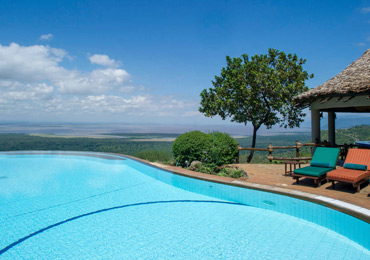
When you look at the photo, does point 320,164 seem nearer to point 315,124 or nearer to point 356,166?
point 356,166

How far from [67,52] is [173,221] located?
14295mm

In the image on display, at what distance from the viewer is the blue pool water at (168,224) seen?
3436 millimetres

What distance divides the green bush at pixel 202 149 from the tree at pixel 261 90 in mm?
3822

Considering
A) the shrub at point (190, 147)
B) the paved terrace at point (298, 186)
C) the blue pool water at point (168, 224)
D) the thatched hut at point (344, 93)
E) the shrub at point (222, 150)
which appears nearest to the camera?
the blue pool water at point (168, 224)

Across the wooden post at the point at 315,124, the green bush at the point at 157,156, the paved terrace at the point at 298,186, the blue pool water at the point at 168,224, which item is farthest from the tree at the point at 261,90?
the blue pool water at the point at 168,224

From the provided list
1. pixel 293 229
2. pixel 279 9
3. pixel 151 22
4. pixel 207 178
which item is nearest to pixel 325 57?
pixel 279 9

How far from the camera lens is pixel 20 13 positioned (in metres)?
11.8

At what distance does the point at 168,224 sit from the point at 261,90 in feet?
32.1

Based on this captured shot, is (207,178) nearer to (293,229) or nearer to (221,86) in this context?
(293,229)

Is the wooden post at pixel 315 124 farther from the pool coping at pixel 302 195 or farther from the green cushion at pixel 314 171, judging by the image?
the pool coping at pixel 302 195

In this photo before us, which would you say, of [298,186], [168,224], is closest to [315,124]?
[298,186]

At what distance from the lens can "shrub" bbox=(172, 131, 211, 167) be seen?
8.78 m

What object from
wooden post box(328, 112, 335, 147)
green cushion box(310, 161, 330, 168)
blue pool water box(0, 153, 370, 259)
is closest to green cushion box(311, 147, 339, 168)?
green cushion box(310, 161, 330, 168)

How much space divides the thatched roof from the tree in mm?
2839
